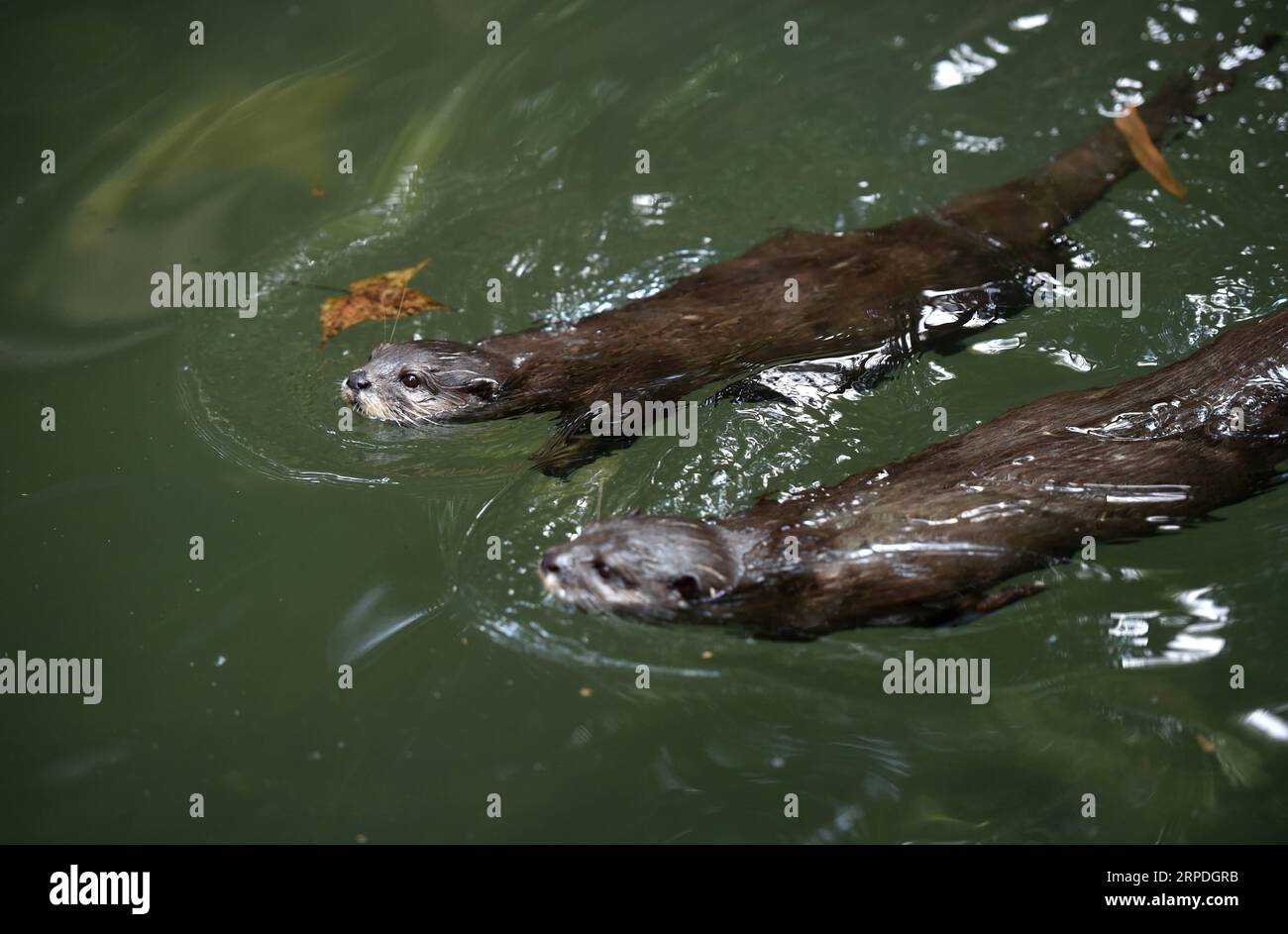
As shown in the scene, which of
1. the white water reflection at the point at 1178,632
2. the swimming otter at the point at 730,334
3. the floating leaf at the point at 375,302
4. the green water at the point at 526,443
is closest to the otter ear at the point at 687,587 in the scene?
the green water at the point at 526,443

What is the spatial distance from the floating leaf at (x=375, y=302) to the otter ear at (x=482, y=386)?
80cm

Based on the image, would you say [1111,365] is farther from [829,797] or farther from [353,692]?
[353,692]

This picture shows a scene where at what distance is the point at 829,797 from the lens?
2.95m

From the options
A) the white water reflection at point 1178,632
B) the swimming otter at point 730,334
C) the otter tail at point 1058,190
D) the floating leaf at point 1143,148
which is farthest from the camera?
the floating leaf at point 1143,148

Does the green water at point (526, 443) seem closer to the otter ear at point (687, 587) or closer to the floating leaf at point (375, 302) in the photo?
the floating leaf at point (375, 302)

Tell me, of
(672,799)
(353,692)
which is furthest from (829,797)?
(353,692)

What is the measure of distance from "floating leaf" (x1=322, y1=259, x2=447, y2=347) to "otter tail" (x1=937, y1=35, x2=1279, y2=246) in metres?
2.09

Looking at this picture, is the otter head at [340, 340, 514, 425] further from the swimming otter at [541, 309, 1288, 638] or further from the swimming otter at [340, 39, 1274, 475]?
the swimming otter at [541, 309, 1288, 638]

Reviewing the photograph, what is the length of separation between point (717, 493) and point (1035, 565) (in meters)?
1.03

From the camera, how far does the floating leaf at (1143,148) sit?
14.6 ft

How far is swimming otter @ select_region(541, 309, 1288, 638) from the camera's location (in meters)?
3.01

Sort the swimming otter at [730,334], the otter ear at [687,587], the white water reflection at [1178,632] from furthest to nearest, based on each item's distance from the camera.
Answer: the swimming otter at [730,334], the white water reflection at [1178,632], the otter ear at [687,587]

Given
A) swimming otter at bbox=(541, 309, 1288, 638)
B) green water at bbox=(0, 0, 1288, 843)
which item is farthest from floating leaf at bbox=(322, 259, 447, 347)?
swimming otter at bbox=(541, 309, 1288, 638)

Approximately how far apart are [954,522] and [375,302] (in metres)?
2.62
